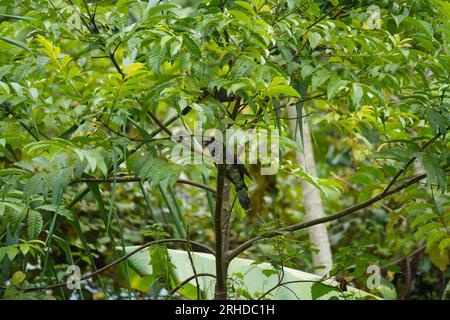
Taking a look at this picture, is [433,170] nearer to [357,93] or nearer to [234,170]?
[357,93]

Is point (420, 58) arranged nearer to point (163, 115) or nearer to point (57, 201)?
point (57, 201)

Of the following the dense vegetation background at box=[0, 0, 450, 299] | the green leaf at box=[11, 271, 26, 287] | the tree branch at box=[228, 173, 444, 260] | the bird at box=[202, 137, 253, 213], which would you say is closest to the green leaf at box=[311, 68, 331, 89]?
the dense vegetation background at box=[0, 0, 450, 299]

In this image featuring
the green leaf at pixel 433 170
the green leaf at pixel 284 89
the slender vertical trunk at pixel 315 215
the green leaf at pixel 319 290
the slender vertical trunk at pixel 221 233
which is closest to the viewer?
the green leaf at pixel 284 89

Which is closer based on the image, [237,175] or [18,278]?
[237,175]

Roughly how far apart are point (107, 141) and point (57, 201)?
17 centimetres

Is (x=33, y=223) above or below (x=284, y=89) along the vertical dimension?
below

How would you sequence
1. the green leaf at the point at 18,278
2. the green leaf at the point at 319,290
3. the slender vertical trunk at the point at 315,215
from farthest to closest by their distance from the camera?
the slender vertical trunk at the point at 315,215, the green leaf at the point at 319,290, the green leaf at the point at 18,278

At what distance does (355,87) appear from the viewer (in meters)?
1.40

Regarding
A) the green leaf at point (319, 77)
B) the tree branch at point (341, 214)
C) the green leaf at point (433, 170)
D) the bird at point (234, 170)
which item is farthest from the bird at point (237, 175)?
the green leaf at point (433, 170)

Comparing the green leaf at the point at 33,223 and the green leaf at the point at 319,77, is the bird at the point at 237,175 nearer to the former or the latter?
the green leaf at the point at 319,77

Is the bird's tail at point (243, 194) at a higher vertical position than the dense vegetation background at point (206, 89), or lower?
lower

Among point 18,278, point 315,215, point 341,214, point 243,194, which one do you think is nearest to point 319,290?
point 341,214

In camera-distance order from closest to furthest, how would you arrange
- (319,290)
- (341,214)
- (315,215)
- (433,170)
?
(433,170), (341,214), (319,290), (315,215)
